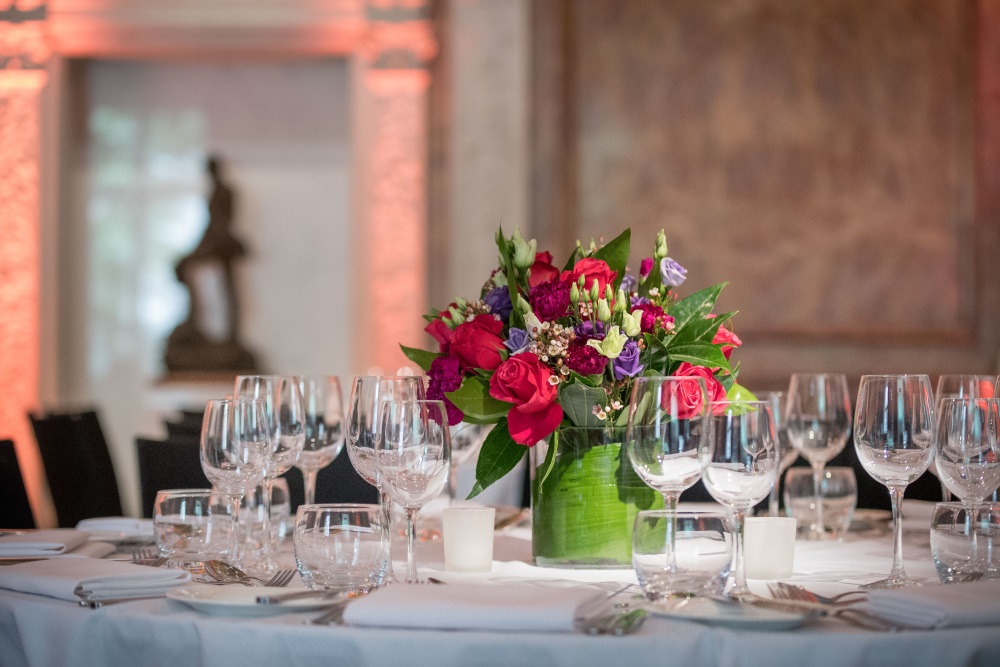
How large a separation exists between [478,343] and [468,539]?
0.86ft

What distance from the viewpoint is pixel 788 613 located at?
1072 mm

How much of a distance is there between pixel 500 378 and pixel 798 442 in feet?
2.37

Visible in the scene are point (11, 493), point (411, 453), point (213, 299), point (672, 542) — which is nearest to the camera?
point (672, 542)

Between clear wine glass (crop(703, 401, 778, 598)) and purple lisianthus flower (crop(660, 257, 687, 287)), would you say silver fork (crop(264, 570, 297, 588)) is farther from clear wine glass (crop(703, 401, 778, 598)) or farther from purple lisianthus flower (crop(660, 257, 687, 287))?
purple lisianthus flower (crop(660, 257, 687, 287))

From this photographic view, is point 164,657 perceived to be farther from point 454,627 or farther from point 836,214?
point 836,214

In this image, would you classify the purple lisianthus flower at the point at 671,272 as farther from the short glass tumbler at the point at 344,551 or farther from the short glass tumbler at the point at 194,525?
the short glass tumbler at the point at 194,525

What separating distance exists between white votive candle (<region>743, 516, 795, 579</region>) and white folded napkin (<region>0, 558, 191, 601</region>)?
0.70m

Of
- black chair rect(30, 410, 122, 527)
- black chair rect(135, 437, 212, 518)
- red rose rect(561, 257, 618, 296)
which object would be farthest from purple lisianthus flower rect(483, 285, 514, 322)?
black chair rect(30, 410, 122, 527)

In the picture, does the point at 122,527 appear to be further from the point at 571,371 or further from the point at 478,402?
the point at 571,371

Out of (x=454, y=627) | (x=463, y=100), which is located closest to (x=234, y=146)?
(x=463, y=100)

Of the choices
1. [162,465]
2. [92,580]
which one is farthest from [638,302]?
[162,465]

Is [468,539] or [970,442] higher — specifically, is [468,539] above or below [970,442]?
below

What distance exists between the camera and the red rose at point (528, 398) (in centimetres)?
143

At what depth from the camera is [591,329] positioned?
4.86ft
